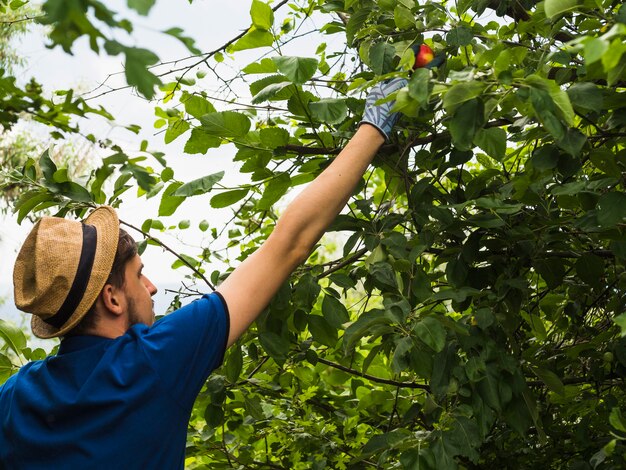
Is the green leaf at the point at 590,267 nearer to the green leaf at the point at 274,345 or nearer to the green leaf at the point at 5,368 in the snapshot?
the green leaf at the point at 274,345

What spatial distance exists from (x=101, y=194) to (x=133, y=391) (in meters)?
0.63

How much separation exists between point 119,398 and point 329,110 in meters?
0.79

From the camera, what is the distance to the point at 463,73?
1431 millimetres

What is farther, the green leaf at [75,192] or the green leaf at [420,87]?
the green leaf at [75,192]

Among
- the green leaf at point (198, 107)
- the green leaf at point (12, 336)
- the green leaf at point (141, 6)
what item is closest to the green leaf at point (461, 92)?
the green leaf at point (141, 6)

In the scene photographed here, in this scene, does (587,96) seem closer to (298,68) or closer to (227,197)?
(298,68)

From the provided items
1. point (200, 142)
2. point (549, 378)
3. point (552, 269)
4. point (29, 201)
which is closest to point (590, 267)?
point (552, 269)

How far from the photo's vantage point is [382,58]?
6.26 feet

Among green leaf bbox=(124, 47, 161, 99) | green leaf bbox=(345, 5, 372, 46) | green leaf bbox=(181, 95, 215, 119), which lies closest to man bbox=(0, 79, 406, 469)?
green leaf bbox=(345, 5, 372, 46)

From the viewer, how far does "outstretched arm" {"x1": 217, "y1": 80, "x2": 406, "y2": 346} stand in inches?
72.5

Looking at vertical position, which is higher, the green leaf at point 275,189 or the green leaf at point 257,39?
the green leaf at point 257,39

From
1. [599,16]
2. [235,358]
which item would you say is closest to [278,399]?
[235,358]

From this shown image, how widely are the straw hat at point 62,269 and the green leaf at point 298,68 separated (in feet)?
1.66

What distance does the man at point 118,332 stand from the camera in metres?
A: 1.71
